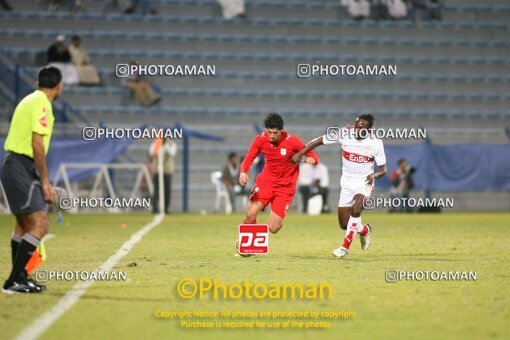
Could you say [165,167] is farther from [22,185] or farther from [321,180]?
[22,185]

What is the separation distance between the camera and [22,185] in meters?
9.98

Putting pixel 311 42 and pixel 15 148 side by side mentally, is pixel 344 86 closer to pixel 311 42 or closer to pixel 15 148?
pixel 311 42

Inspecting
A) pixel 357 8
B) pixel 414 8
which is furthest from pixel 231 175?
pixel 414 8

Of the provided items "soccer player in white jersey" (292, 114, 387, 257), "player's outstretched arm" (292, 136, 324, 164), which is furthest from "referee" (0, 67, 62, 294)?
"soccer player in white jersey" (292, 114, 387, 257)

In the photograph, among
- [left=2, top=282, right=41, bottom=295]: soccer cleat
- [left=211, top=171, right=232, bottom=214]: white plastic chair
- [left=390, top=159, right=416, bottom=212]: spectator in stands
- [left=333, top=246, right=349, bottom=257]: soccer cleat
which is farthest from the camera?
[left=211, top=171, right=232, bottom=214]: white plastic chair

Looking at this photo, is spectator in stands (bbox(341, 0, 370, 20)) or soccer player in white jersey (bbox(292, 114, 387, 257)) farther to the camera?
spectator in stands (bbox(341, 0, 370, 20))

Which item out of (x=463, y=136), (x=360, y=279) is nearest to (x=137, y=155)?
(x=463, y=136)

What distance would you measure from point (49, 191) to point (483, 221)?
16.7 metres

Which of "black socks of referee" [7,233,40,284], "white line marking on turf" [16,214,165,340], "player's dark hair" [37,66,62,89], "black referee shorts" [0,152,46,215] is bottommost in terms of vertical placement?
"white line marking on turf" [16,214,165,340]

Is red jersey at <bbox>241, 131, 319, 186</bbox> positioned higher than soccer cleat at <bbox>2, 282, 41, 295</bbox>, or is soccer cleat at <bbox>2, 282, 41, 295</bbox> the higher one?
red jersey at <bbox>241, 131, 319, 186</bbox>

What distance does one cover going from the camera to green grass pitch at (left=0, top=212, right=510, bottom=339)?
808cm

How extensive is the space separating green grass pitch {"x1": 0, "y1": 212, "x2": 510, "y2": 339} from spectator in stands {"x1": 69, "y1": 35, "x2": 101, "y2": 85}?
10.4 meters

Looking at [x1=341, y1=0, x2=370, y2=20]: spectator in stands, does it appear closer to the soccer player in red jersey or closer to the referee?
the soccer player in red jersey

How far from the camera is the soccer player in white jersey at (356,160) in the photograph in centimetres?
1467
